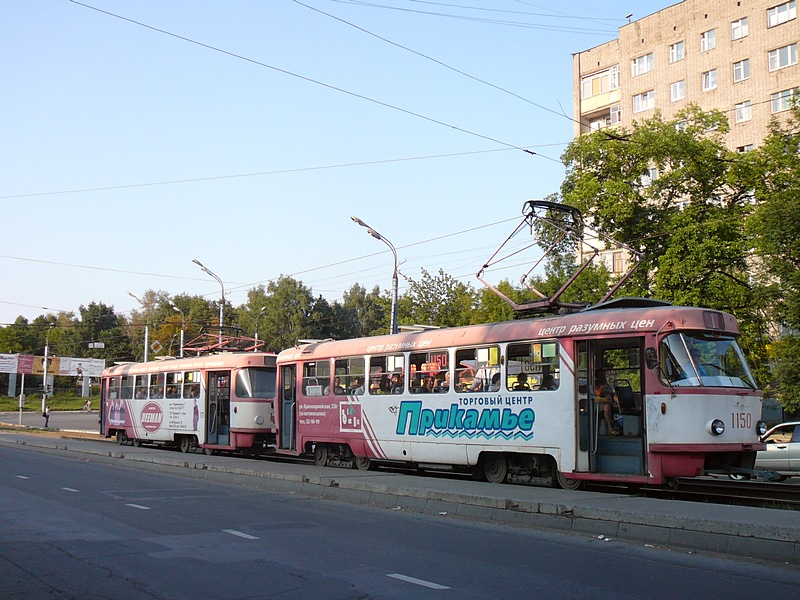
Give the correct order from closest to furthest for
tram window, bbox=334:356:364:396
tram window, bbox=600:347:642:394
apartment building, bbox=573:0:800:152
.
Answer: tram window, bbox=600:347:642:394
tram window, bbox=334:356:364:396
apartment building, bbox=573:0:800:152

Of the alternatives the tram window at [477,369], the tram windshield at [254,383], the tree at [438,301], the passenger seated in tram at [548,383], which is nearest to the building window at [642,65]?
the tree at [438,301]

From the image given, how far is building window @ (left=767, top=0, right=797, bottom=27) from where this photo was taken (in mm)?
45594

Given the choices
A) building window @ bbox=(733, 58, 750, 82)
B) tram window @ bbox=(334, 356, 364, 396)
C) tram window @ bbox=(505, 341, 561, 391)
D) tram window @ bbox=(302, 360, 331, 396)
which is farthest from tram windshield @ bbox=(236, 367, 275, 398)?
building window @ bbox=(733, 58, 750, 82)

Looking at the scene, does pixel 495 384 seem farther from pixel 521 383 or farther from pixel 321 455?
pixel 321 455

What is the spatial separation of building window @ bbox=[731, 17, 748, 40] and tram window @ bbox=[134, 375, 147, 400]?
1502 inches

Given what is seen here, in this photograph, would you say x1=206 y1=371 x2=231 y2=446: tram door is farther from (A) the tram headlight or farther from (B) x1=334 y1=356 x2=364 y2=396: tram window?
(A) the tram headlight

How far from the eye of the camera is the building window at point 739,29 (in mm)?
48469

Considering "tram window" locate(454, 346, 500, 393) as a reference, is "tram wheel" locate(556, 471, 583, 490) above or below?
below

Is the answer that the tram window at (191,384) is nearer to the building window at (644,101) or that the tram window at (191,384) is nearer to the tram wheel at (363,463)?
the tram wheel at (363,463)

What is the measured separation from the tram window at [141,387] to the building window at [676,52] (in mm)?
38311

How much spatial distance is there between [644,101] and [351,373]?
1612 inches

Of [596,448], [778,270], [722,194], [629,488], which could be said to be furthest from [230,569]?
[722,194]

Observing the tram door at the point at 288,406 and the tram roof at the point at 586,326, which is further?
the tram door at the point at 288,406

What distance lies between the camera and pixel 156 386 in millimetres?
29703
